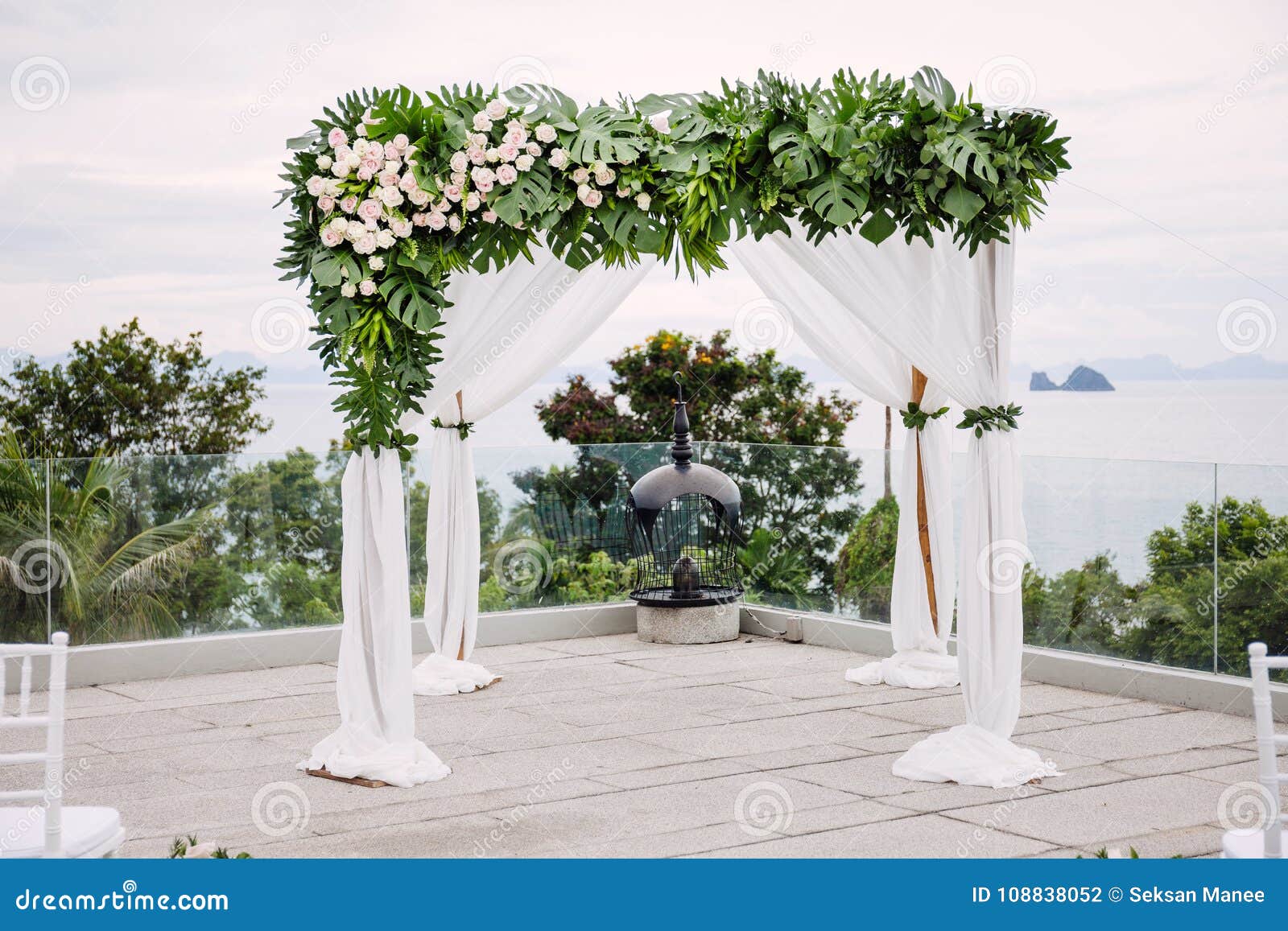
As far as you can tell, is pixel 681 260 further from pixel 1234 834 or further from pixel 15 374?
pixel 15 374

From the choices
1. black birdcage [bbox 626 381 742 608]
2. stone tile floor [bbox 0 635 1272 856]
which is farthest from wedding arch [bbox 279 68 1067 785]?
black birdcage [bbox 626 381 742 608]

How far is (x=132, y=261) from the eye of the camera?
1645 centimetres

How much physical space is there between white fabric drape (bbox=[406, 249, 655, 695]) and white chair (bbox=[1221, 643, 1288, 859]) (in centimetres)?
358

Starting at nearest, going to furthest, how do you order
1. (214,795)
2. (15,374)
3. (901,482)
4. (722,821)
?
(722,821) < (214,795) < (901,482) < (15,374)

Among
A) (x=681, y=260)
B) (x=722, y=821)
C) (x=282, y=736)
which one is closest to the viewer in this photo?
(x=722, y=821)

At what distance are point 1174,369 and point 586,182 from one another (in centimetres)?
1706

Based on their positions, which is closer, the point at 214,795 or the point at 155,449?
the point at 214,795

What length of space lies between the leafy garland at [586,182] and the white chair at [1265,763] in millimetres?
2509

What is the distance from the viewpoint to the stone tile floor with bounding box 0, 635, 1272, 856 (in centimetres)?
441

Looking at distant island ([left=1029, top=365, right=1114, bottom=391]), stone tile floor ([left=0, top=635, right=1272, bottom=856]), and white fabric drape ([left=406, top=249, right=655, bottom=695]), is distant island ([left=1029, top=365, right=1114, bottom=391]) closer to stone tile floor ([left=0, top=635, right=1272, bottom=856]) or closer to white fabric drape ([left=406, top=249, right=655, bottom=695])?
stone tile floor ([left=0, top=635, right=1272, bottom=856])

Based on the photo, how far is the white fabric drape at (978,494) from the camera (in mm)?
5141

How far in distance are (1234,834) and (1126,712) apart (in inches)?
132

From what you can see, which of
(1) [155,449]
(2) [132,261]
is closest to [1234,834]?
(1) [155,449]

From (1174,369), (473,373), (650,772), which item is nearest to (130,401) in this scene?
Answer: (473,373)
